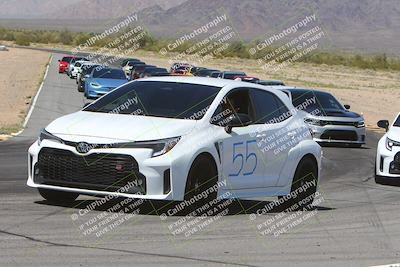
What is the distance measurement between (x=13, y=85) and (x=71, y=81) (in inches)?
305

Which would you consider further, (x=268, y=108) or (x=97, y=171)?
(x=268, y=108)

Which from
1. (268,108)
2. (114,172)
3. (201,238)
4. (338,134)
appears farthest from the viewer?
(338,134)

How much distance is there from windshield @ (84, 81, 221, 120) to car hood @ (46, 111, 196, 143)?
0.79 feet

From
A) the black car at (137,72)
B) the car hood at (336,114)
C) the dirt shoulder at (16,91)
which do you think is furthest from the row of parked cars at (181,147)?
the black car at (137,72)

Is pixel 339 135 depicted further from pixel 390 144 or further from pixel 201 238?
pixel 201 238

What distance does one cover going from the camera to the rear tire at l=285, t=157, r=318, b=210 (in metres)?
12.0

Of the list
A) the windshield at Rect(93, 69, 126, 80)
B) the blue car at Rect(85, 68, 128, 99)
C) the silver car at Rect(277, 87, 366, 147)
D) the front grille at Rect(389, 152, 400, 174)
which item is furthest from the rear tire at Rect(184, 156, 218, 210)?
the windshield at Rect(93, 69, 126, 80)

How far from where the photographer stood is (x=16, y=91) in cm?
4209

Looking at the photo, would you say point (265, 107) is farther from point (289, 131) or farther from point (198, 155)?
point (198, 155)

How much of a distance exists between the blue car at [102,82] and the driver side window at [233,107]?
86.0 feet

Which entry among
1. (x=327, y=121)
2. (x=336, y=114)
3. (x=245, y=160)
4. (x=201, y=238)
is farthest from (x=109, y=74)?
(x=201, y=238)

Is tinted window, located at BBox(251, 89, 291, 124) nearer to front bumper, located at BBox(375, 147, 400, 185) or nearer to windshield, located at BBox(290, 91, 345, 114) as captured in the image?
front bumper, located at BBox(375, 147, 400, 185)

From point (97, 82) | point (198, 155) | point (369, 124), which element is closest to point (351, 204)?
point (198, 155)

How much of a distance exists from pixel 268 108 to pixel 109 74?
28.6 meters
